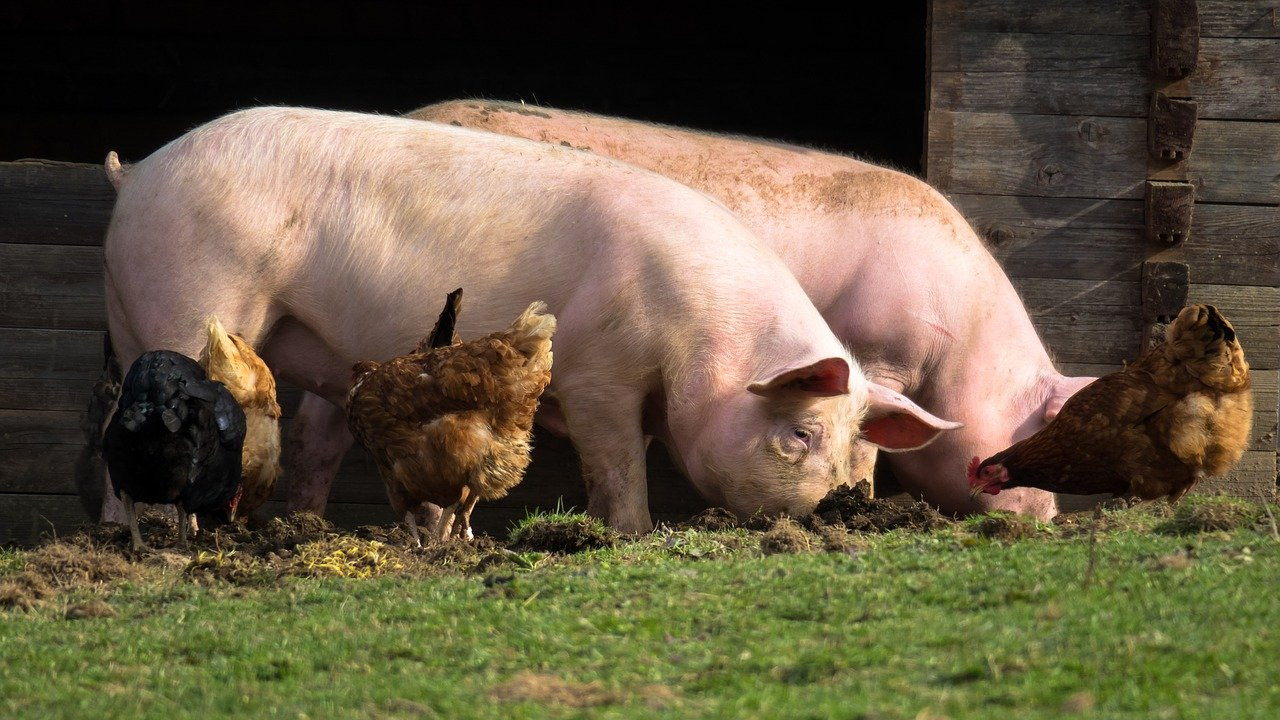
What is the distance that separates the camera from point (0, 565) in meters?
4.98

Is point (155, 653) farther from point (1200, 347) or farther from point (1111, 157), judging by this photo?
point (1111, 157)

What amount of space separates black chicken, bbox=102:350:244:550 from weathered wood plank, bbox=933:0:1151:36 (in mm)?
4188

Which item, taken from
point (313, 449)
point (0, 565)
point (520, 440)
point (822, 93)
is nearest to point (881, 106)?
point (822, 93)

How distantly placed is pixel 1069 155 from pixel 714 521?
3136 mm

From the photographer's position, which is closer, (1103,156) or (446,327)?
(446,327)

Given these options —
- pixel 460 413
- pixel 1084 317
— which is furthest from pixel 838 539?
pixel 1084 317

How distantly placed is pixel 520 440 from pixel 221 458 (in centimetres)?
109

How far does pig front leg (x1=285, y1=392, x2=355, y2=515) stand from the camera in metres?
6.97

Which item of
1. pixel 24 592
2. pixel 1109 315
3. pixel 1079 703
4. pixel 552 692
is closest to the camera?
pixel 1079 703

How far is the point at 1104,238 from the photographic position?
730cm

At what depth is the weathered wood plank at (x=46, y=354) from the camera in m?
7.52

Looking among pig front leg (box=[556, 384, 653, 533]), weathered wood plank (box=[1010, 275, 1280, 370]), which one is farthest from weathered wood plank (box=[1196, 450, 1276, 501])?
pig front leg (box=[556, 384, 653, 533])

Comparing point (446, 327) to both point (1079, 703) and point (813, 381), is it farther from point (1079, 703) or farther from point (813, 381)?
point (1079, 703)

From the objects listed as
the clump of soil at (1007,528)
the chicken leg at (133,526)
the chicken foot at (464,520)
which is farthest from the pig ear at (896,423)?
the chicken leg at (133,526)
